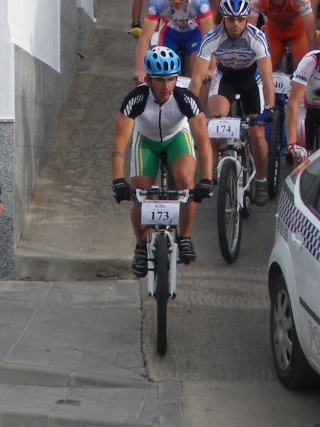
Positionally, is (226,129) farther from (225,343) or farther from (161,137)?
(225,343)

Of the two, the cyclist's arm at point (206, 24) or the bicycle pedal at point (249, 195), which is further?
the cyclist's arm at point (206, 24)

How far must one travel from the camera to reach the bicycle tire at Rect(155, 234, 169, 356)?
666cm

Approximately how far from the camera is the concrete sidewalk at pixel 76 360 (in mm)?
5945

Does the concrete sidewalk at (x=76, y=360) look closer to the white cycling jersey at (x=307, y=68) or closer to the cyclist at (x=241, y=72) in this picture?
the cyclist at (x=241, y=72)

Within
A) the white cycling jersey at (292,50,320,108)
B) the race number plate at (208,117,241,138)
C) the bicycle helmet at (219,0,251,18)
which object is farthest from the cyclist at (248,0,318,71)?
the race number plate at (208,117,241,138)

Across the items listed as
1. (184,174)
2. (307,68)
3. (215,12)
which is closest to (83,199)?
(184,174)

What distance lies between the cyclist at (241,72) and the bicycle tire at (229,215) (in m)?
0.52

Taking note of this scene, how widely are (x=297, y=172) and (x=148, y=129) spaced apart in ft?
4.33

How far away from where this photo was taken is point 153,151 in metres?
7.59

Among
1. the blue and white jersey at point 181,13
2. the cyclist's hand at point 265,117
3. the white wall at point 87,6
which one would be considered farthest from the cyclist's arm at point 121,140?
the white wall at point 87,6

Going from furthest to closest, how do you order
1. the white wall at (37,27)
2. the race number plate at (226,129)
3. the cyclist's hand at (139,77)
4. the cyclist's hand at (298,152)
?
the cyclist's hand at (139,77) → the white wall at (37,27) → the race number plate at (226,129) → the cyclist's hand at (298,152)

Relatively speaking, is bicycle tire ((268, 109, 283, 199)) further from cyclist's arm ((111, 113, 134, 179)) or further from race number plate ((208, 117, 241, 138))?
cyclist's arm ((111, 113, 134, 179))

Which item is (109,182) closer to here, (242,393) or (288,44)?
(288,44)

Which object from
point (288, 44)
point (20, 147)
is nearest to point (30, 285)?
point (20, 147)
